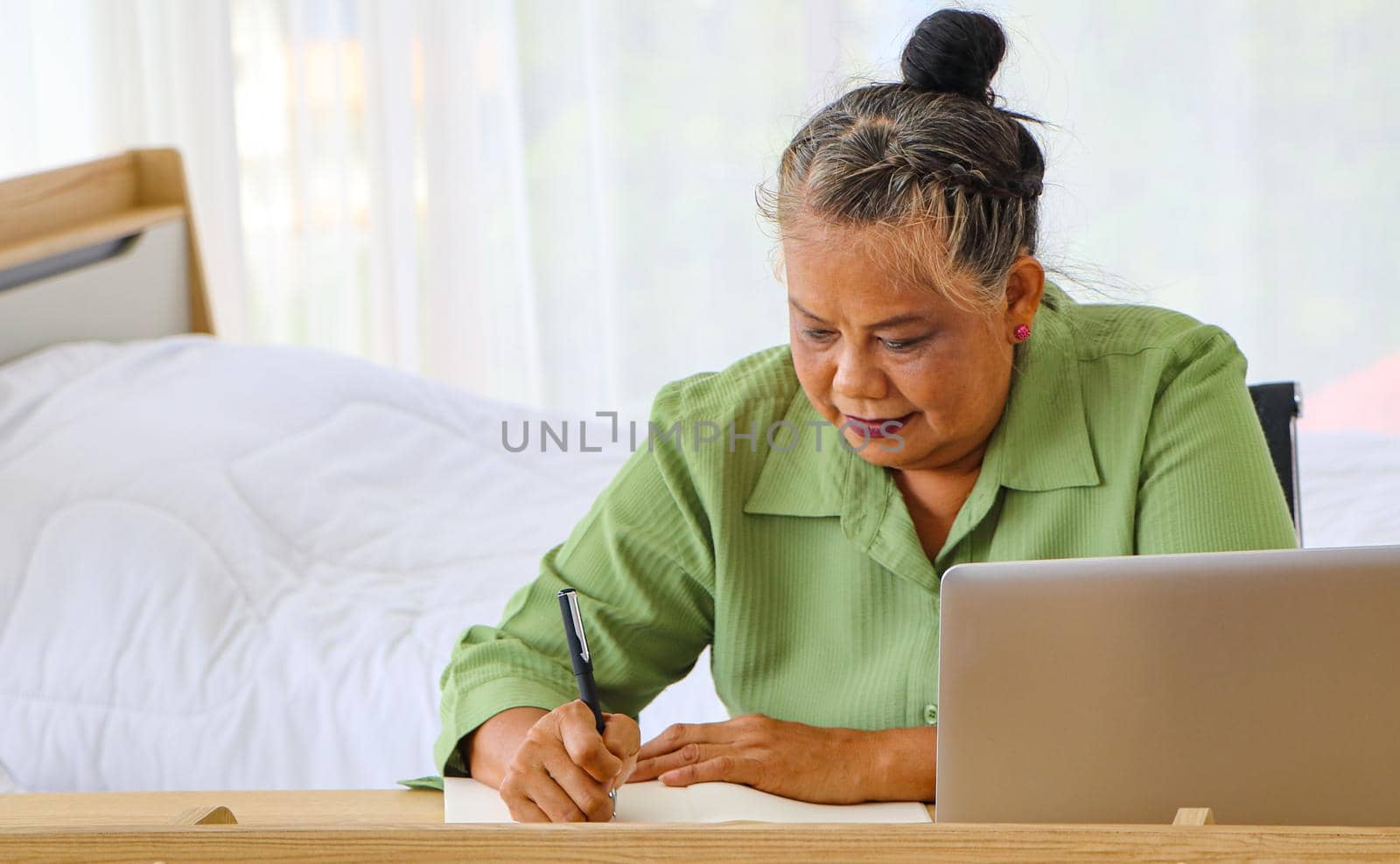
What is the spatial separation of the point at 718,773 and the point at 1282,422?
669 millimetres

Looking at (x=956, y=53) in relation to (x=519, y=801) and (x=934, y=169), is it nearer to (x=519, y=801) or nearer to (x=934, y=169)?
(x=934, y=169)

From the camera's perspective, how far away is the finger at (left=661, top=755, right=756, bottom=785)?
1.04m

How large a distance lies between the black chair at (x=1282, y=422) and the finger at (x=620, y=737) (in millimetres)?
679

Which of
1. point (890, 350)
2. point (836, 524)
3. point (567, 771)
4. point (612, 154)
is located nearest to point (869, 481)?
point (836, 524)

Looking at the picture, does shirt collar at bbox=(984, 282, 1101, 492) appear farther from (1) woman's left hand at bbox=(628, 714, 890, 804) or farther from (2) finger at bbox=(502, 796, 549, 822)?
(2) finger at bbox=(502, 796, 549, 822)

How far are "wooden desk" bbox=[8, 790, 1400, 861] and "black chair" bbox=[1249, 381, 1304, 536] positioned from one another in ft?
2.40

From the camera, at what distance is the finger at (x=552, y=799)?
3.14 feet

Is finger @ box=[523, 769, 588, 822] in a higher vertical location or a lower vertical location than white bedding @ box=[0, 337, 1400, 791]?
higher

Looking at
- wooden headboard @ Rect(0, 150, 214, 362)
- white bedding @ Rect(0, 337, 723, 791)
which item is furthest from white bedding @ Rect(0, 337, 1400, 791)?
wooden headboard @ Rect(0, 150, 214, 362)

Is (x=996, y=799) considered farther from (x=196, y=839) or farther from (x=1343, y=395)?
(x=1343, y=395)

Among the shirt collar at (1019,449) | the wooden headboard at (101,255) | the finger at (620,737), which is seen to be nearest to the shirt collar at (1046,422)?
the shirt collar at (1019,449)

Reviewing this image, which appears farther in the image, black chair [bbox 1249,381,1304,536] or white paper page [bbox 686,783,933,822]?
black chair [bbox 1249,381,1304,536]

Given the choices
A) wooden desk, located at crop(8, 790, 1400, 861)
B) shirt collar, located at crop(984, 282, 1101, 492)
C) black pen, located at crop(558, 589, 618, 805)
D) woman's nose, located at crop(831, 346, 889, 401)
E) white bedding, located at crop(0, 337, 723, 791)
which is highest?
woman's nose, located at crop(831, 346, 889, 401)

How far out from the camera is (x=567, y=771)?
3.17ft
